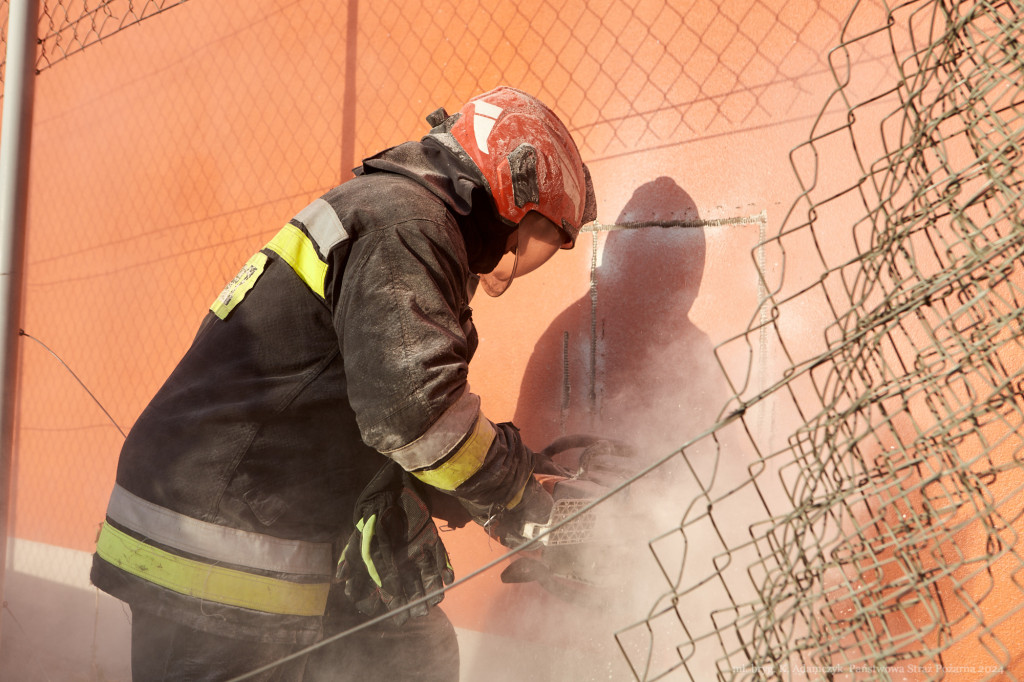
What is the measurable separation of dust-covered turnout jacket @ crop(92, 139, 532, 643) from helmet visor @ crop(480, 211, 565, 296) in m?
0.16

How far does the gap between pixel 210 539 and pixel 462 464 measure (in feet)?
2.56

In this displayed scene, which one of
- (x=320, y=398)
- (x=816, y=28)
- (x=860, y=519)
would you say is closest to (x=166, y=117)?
(x=320, y=398)

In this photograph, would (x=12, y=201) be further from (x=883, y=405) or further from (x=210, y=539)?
(x=883, y=405)

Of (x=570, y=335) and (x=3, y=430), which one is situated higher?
(x=3, y=430)

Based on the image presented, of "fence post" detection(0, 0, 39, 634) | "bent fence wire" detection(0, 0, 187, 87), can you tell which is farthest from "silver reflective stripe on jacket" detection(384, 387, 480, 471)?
"bent fence wire" detection(0, 0, 187, 87)

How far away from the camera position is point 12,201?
3271mm

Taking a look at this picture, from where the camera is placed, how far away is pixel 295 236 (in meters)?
2.25

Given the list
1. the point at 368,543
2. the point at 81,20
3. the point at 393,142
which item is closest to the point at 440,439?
the point at 368,543

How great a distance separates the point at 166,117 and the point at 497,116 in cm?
338

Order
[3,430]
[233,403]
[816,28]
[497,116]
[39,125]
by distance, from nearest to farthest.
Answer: [233,403] < [497,116] < [816,28] < [3,430] < [39,125]

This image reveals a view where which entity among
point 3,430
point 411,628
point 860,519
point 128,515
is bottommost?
point 860,519

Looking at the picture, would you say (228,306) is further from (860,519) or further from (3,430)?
(860,519)

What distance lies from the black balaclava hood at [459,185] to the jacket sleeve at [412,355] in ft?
0.57

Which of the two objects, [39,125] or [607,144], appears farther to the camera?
[39,125]
